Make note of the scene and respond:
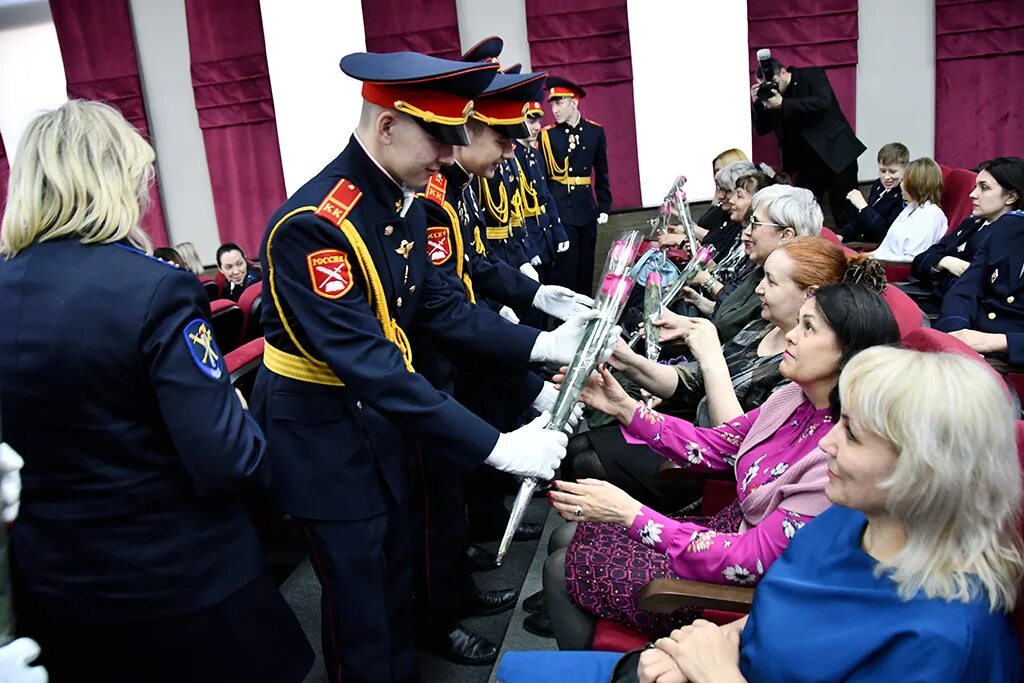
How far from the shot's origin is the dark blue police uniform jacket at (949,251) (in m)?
3.81

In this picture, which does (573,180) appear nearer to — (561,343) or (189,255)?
(189,255)

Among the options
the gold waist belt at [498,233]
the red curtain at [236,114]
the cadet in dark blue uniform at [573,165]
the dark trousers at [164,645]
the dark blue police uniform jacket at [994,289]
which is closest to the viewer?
the dark trousers at [164,645]

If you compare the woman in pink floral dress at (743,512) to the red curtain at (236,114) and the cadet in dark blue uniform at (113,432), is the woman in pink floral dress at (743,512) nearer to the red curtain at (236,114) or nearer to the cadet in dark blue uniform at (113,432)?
the cadet in dark blue uniform at (113,432)

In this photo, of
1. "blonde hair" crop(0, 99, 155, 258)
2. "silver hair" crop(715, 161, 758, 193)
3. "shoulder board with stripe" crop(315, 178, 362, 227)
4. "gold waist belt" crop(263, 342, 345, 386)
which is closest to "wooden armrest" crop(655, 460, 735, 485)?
"gold waist belt" crop(263, 342, 345, 386)

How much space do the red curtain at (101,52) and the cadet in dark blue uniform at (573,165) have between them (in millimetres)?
3232

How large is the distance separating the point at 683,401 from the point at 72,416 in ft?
5.67

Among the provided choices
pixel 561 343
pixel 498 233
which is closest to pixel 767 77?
pixel 498 233

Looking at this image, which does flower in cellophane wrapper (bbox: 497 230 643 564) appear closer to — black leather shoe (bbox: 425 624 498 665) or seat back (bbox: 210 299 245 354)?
black leather shoe (bbox: 425 624 498 665)

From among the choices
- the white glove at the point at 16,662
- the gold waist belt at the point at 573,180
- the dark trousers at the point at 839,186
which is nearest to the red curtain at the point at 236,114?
the gold waist belt at the point at 573,180

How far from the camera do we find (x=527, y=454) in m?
1.75

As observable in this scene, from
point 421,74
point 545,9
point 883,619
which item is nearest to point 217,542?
point 421,74

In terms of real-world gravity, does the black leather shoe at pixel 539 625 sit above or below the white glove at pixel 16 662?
below

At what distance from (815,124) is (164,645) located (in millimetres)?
5273

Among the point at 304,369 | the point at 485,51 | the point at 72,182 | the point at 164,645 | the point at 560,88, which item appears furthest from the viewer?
the point at 560,88
